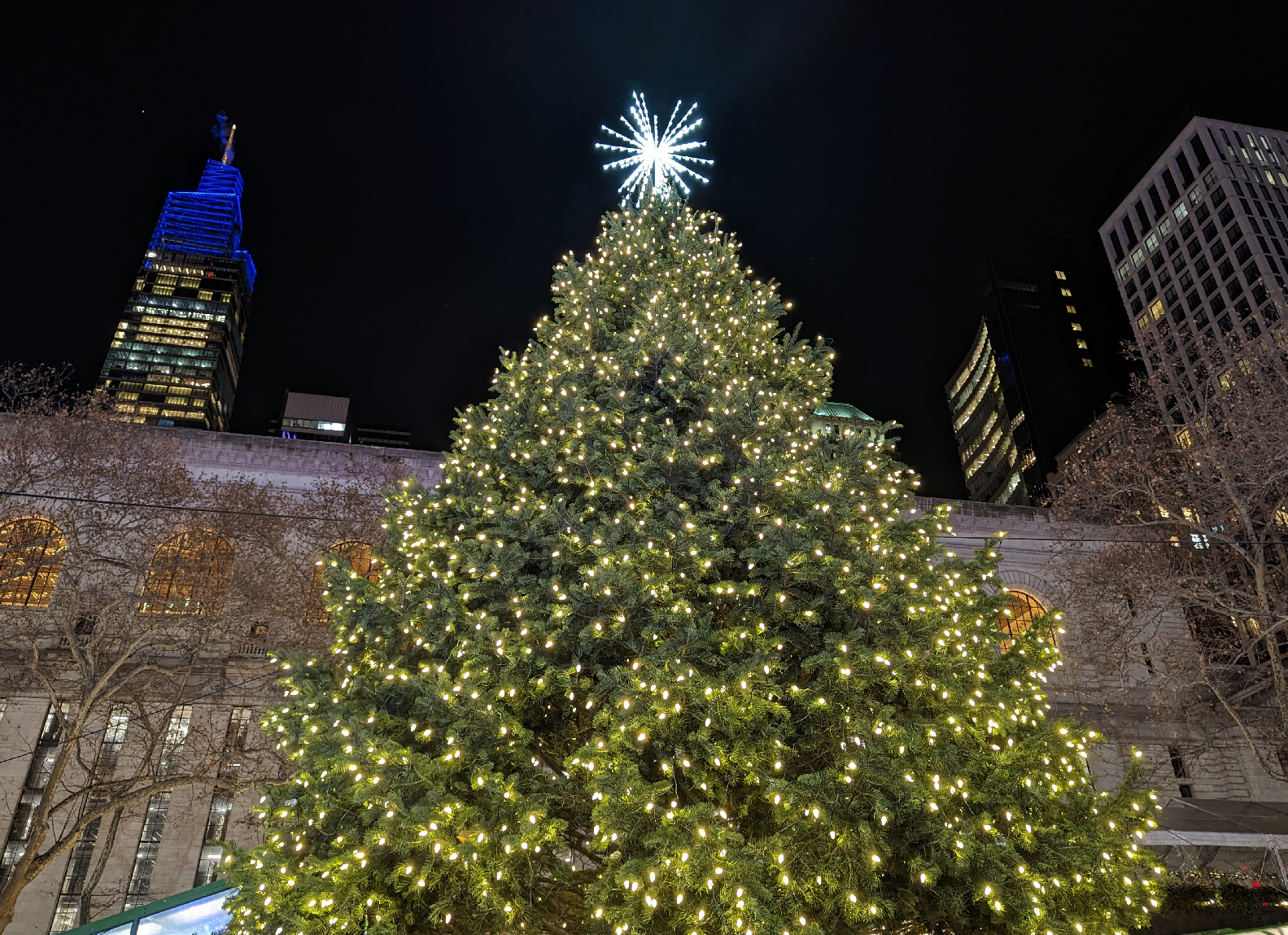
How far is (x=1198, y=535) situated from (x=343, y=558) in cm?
2450

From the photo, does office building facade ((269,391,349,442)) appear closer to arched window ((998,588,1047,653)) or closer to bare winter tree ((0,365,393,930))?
bare winter tree ((0,365,393,930))

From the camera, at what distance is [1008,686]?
25.8ft

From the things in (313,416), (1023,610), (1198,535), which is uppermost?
(313,416)

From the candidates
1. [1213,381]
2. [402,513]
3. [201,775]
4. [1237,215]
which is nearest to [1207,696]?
[1213,381]

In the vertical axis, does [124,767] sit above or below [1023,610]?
below

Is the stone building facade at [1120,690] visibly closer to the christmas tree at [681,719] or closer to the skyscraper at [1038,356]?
the christmas tree at [681,719]

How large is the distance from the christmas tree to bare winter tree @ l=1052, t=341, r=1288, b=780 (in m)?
10.6

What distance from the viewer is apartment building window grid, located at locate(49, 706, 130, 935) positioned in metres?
18.3

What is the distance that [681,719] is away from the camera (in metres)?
6.79

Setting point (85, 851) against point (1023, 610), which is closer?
point (85, 851)

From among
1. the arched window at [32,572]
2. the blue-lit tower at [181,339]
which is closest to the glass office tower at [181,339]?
the blue-lit tower at [181,339]

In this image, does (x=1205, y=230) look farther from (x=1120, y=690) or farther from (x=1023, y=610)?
(x=1120, y=690)

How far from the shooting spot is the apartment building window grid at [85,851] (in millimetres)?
18344

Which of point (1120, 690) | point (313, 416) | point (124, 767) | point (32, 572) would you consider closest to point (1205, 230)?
point (1120, 690)
